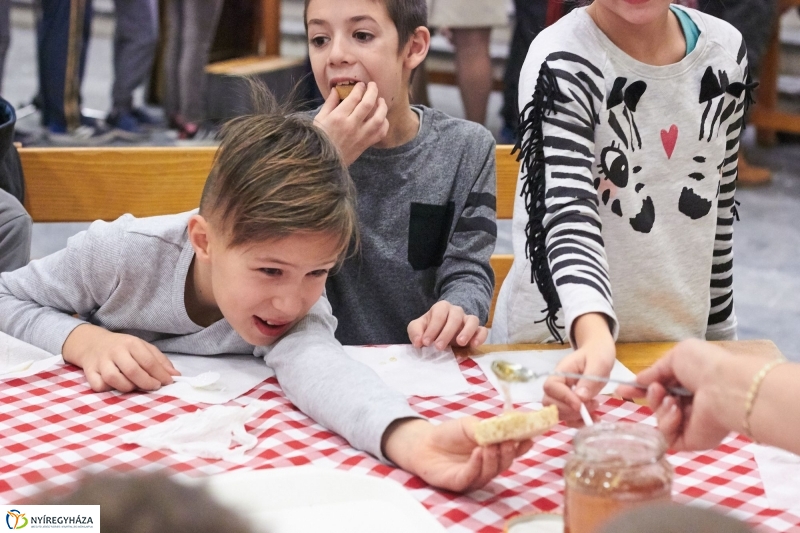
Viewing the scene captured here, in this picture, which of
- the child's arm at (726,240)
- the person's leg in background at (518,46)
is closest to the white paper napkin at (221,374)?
the child's arm at (726,240)

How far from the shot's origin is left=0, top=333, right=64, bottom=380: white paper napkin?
1198mm

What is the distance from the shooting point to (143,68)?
4.75 m

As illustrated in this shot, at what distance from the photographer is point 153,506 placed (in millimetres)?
368

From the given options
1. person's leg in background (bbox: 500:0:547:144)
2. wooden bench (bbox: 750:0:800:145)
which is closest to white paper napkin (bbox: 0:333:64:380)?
person's leg in background (bbox: 500:0:547:144)

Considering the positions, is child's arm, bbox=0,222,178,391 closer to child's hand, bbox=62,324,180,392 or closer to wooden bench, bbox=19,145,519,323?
child's hand, bbox=62,324,180,392

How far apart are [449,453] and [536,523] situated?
0.45ft

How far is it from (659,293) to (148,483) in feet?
3.91

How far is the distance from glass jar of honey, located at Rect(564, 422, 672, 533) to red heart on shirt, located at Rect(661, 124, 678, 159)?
72 centimetres

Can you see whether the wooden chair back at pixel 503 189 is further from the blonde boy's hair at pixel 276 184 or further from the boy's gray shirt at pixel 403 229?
the blonde boy's hair at pixel 276 184

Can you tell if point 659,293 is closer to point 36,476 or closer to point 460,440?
point 460,440

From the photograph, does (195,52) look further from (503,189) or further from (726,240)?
(726,240)

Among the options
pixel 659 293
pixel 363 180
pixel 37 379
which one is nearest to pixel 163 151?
pixel 363 180

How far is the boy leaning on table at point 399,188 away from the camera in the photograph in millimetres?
1556

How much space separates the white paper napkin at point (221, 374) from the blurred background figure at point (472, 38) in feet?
11.2
